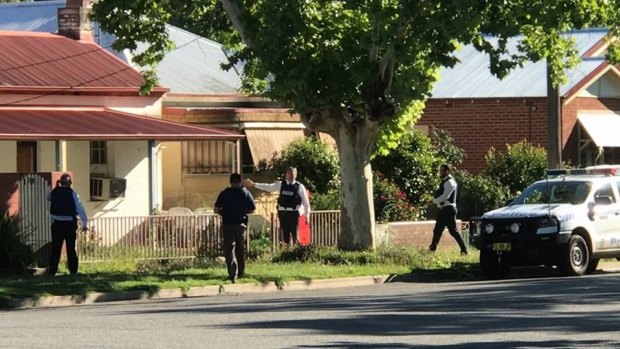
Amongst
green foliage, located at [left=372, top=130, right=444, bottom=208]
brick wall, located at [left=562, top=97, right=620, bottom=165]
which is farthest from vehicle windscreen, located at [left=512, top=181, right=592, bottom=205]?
brick wall, located at [left=562, top=97, right=620, bottom=165]

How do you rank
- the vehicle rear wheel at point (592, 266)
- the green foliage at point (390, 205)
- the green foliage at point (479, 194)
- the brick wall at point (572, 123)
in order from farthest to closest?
the brick wall at point (572, 123)
the green foliage at point (479, 194)
the green foliage at point (390, 205)
the vehicle rear wheel at point (592, 266)

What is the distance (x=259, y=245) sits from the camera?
86.6 ft

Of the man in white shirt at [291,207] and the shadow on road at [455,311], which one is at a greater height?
the man in white shirt at [291,207]

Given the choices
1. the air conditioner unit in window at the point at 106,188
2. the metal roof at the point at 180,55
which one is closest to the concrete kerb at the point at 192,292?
the air conditioner unit in window at the point at 106,188

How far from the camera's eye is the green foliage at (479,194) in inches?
1394

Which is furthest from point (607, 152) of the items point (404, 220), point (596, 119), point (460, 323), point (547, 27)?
point (460, 323)

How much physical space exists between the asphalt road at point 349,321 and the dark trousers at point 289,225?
218 inches

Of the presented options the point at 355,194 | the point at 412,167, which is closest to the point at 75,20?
the point at 412,167

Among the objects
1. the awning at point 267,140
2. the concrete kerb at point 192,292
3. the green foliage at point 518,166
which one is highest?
the awning at point 267,140

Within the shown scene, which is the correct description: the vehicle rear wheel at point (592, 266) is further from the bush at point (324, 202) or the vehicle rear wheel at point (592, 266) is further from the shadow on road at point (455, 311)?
the bush at point (324, 202)

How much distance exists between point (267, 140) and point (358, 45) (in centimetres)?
1113

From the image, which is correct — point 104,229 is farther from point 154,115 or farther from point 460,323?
point 460,323

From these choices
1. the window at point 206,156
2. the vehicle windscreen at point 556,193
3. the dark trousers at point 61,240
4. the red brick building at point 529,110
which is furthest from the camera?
the red brick building at point 529,110

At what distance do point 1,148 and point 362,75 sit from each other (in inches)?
388
